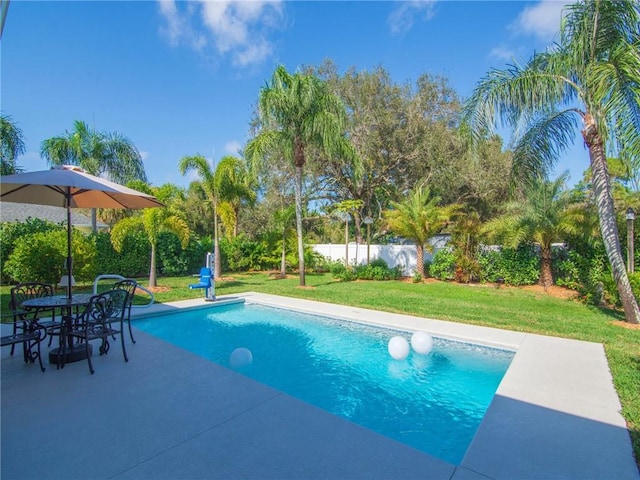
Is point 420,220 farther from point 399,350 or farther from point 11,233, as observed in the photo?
point 11,233

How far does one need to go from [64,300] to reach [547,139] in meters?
11.0

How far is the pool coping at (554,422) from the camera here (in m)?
2.70

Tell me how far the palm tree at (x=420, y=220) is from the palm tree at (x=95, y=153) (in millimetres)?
15489

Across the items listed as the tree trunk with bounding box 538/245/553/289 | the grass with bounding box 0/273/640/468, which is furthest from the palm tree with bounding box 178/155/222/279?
the tree trunk with bounding box 538/245/553/289

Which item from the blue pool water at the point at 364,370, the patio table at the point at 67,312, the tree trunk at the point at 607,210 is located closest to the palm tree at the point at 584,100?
the tree trunk at the point at 607,210

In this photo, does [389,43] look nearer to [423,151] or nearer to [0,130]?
[423,151]

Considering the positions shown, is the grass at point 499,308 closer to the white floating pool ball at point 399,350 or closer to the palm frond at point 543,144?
the white floating pool ball at point 399,350

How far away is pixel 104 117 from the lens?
19.6 m

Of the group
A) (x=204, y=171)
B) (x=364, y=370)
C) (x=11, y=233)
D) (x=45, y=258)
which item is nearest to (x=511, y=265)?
(x=364, y=370)

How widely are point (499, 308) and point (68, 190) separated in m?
10.7

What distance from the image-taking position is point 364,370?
18.6 feet

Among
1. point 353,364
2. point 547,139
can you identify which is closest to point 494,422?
point 353,364

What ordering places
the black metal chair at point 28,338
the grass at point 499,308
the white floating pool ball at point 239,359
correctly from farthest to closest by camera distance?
the white floating pool ball at point 239,359 → the grass at point 499,308 → the black metal chair at point 28,338

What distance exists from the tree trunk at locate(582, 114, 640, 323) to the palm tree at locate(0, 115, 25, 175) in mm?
22104
